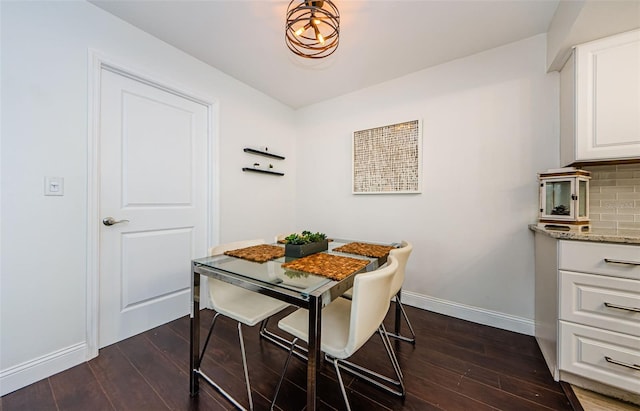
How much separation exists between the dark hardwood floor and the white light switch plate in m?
1.14

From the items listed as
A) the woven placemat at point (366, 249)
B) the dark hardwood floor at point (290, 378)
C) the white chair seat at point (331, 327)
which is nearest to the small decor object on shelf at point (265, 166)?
the woven placemat at point (366, 249)

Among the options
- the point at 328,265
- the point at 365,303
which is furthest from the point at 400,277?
the point at 365,303

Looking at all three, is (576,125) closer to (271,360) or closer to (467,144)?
(467,144)

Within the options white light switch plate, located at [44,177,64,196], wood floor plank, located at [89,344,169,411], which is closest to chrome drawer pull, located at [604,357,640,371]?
wood floor plank, located at [89,344,169,411]

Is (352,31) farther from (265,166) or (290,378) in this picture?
(290,378)

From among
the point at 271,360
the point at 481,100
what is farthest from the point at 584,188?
the point at 271,360

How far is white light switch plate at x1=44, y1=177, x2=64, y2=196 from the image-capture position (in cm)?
150

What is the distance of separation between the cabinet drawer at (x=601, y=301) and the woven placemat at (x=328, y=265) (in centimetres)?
120

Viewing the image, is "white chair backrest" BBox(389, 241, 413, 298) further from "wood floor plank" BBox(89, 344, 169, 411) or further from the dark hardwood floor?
"wood floor plank" BBox(89, 344, 169, 411)

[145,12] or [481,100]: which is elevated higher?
[145,12]

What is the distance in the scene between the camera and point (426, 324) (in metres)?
2.14

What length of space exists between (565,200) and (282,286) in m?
2.00

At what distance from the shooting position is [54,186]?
1530 mm

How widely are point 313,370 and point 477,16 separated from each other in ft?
8.02
